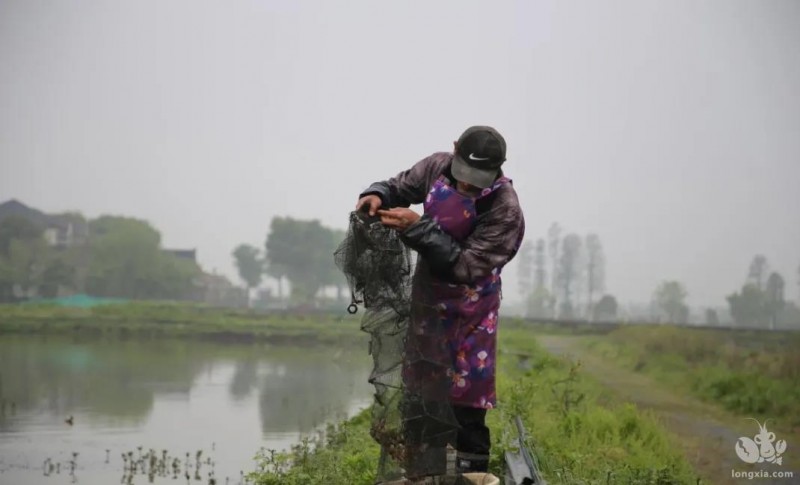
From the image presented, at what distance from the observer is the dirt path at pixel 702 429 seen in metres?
6.15

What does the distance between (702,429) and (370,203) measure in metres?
5.28

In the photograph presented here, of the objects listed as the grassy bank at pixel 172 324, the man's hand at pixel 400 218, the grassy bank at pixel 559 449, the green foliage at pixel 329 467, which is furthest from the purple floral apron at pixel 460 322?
the grassy bank at pixel 172 324

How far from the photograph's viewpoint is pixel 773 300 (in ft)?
48.1

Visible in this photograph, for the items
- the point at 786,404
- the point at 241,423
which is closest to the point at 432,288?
the point at 786,404

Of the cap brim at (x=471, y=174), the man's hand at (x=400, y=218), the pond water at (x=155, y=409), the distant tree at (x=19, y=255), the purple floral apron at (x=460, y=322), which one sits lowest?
the pond water at (x=155, y=409)

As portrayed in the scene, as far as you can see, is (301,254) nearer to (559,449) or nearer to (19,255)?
(19,255)

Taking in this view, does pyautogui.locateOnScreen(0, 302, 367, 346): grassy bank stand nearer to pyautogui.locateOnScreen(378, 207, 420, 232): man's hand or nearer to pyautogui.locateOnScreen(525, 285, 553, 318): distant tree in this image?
pyautogui.locateOnScreen(525, 285, 553, 318): distant tree

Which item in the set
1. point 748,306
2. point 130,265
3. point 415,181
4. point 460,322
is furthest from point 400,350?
point 130,265

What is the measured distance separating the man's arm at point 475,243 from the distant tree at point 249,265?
146ft

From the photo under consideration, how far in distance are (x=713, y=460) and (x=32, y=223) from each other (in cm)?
2811

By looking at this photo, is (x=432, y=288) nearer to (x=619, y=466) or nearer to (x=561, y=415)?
(x=619, y=466)

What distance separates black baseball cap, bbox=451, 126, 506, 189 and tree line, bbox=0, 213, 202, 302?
2656cm

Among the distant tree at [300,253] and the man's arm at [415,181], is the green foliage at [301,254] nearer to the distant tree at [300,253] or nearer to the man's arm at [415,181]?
the distant tree at [300,253]

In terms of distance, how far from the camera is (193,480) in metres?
7.35
